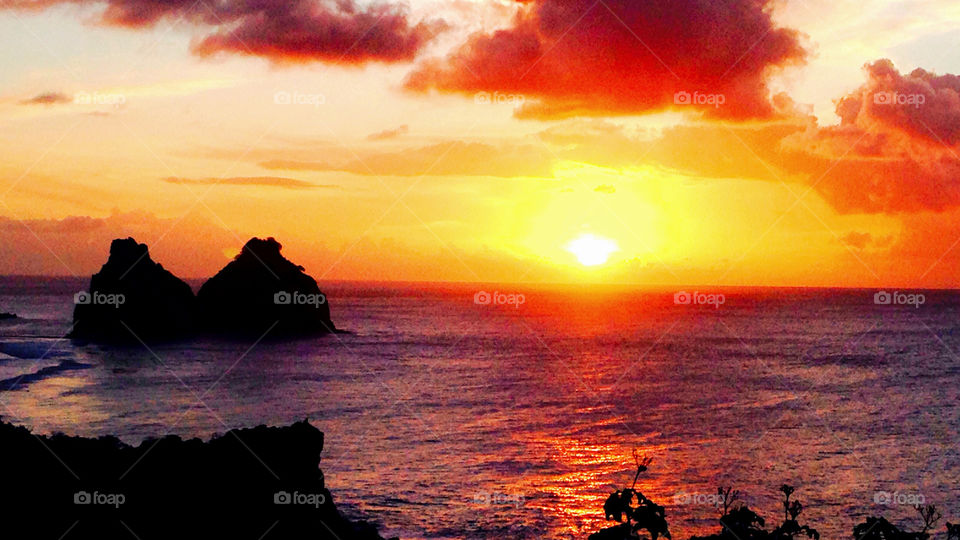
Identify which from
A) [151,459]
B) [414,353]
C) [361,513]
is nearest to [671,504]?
[361,513]

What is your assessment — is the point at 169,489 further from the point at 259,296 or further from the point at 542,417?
the point at 259,296

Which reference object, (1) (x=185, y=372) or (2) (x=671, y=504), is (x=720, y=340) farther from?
(2) (x=671, y=504)

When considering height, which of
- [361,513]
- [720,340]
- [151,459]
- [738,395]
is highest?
[720,340]

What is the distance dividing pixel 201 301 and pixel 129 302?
14.6 m

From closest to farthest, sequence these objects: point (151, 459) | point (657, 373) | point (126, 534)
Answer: point (126, 534) → point (151, 459) → point (657, 373)

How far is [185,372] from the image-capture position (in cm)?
7750

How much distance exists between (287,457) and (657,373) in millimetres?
68758

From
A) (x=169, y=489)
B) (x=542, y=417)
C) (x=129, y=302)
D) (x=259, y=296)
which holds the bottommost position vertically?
(x=169, y=489)

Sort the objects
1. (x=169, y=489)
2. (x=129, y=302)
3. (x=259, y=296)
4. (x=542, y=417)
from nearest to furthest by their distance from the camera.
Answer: (x=169, y=489) → (x=542, y=417) → (x=129, y=302) → (x=259, y=296)

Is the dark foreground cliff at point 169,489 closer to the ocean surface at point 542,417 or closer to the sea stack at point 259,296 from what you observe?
the ocean surface at point 542,417

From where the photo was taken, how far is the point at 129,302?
116 m

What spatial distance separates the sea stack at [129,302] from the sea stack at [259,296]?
8.15 m

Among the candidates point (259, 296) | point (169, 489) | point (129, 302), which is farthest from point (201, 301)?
point (169, 489)

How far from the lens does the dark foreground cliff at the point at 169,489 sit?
20.3 m
